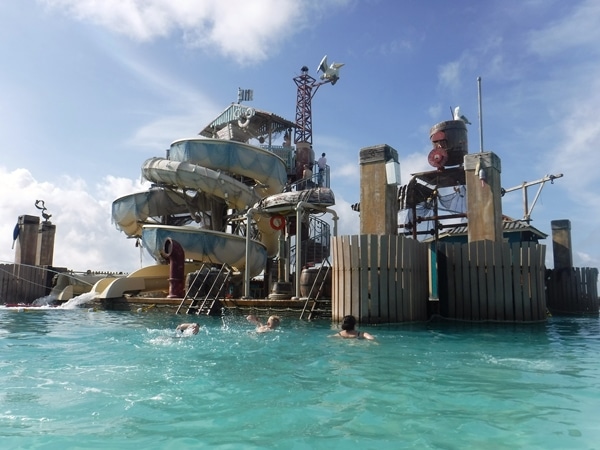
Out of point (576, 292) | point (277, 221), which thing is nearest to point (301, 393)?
point (277, 221)

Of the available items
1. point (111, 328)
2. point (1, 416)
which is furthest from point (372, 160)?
point (1, 416)

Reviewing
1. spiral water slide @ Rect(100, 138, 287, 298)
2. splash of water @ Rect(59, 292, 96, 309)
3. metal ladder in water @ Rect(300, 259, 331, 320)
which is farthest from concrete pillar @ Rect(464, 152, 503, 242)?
splash of water @ Rect(59, 292, 96, 309)

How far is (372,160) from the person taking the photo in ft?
48.2

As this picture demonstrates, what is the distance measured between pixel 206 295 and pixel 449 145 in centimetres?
1105

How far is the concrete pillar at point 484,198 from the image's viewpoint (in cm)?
1448

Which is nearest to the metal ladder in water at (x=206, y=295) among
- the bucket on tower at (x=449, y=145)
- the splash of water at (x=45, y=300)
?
the bucket on tower at (x=449, y=145)

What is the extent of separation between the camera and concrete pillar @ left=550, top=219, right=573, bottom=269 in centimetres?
2019

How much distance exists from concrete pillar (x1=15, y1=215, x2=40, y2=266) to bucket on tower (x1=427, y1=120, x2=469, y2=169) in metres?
21.1

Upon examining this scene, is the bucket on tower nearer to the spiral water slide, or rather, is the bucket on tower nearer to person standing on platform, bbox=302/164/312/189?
the spiral water slide

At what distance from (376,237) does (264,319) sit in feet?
15.9

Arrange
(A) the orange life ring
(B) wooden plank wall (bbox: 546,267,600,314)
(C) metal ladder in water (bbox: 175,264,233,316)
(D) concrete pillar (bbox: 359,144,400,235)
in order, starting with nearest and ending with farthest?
(D) concrete pillar (bbox: 359,144,400,235)
(C) metal ladder in water (bbox: 175,264,233,316)
(B) wooden plank wall (bbox: 546,267,600,314)
(A) the orange life ring

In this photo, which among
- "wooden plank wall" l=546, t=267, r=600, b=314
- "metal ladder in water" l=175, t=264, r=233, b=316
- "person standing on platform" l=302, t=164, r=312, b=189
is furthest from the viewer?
"person standing on platform" l=302, t=164, r=312, b=189

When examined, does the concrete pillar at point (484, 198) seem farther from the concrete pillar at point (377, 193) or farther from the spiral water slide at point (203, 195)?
the spiral water slide at point (203, 195)

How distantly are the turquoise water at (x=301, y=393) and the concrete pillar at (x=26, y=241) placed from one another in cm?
1855
